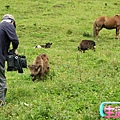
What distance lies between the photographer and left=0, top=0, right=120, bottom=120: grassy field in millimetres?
5980

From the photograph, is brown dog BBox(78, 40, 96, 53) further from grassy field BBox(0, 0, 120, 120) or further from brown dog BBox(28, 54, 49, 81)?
brown dog BBox(28, 54, 49, 81)

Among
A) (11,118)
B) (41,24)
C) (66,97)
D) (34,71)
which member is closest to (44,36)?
(41,24)

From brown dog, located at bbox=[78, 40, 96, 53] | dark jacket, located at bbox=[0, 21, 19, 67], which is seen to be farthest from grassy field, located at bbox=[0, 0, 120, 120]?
dark jacket, located at bbox=[0, 21, 19, 67]

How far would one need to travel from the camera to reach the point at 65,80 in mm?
8141

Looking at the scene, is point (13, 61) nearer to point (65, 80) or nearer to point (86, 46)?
point (65, 80)

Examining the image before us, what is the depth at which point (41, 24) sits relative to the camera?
21.5 metres

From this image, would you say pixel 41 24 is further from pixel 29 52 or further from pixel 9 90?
pixel 9 90

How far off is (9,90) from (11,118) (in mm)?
2275

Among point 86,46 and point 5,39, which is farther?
point 86,46

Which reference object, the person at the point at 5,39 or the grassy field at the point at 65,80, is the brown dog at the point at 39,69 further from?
the person at the point at 5,39

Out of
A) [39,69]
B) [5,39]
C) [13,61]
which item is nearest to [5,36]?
[5,39]

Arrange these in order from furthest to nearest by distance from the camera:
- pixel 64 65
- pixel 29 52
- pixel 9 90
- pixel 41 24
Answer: pixel 41 24 → pixel 29 52 → pixel 64 65 → pixel 9 90

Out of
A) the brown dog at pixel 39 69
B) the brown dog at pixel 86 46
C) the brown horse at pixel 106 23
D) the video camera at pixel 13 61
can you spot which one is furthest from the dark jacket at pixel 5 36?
the brown horse at pixel 106 23

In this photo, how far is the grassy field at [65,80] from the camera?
5.98 m
